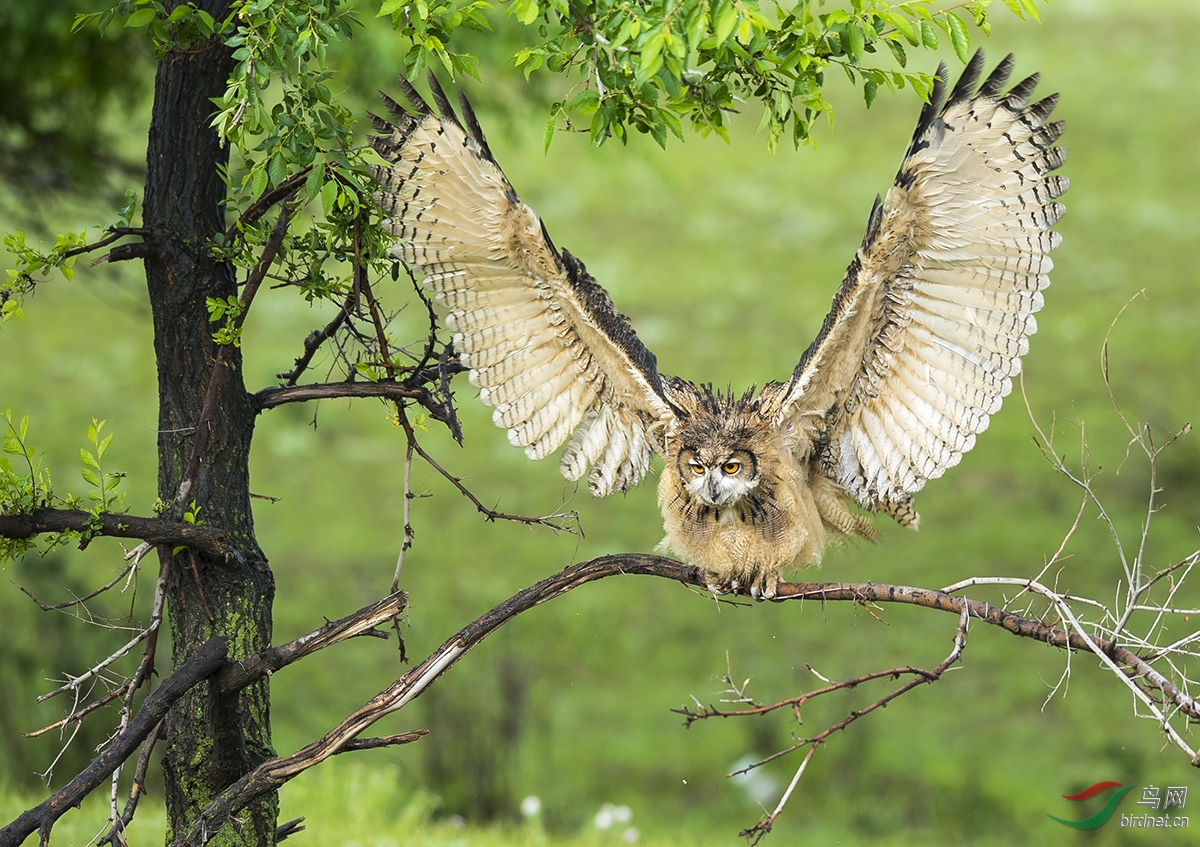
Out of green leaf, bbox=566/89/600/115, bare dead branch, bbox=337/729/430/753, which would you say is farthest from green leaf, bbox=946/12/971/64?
bare dead branch, bbox=337/729/430/753

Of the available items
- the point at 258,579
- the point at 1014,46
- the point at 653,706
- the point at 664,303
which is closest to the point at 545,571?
the point at 653,706

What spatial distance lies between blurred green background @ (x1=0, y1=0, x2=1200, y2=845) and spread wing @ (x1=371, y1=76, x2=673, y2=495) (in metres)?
0.30

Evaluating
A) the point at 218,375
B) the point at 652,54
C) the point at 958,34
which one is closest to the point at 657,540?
the point at 218,375

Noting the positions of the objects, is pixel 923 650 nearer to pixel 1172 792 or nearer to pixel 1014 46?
pixel 1172 792

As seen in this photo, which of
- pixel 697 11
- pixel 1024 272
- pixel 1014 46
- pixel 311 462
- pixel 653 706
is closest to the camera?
pixel 697 11

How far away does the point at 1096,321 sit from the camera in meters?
11.6

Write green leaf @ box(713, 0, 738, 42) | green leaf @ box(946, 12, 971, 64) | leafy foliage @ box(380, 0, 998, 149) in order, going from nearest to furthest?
green leaf @ box(713, 0, 738, 42) < leafy foliage @ box(380, 0, 998, 149) < green leaf @ box(946, 12, 971, 64)

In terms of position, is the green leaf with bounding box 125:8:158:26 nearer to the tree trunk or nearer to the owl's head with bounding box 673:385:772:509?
the tree trunk

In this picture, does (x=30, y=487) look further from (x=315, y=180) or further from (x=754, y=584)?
(x=754, y=584)

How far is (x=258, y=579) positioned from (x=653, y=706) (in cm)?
521

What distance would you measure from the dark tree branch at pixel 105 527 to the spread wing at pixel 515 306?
1120 millimetres

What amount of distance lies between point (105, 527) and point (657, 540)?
7.01m

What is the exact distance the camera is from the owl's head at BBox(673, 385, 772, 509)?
3.83 m

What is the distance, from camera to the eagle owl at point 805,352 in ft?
11.0
